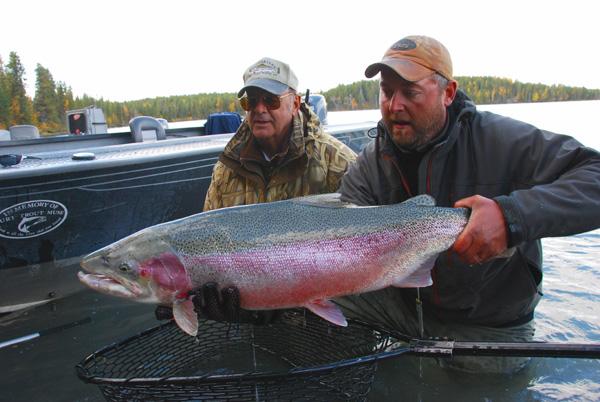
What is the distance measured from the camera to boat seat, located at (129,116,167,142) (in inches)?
329

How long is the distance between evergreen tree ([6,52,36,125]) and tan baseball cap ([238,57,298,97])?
5590 cm

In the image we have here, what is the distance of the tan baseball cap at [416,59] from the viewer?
3.05 m

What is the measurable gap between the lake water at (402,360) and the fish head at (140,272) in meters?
1.66

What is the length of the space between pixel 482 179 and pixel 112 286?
246 centimetres

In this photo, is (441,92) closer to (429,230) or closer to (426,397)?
(429,230)

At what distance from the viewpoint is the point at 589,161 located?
2.69m

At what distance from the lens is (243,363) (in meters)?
3.94

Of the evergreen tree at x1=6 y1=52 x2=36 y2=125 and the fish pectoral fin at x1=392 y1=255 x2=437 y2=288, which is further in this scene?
the evergreen tree at x1=6 y1=52 x2=36 y2=125

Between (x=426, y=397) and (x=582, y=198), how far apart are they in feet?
6.30

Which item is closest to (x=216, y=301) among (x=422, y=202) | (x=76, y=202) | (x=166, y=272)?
(x=166, y=272)

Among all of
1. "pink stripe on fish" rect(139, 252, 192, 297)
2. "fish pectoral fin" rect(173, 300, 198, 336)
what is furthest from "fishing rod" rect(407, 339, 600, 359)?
"pink stripe on fish" rect(139, 252, 192, 297)

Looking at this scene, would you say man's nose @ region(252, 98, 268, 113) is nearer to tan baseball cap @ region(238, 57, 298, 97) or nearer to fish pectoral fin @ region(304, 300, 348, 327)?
tan baseball cap @ region(238, 57, 298, 97)

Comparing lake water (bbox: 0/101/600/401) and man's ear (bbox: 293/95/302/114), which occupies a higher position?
man's ear (bbox: 293/95/302/114)

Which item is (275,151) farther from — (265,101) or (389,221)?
(389,221)
